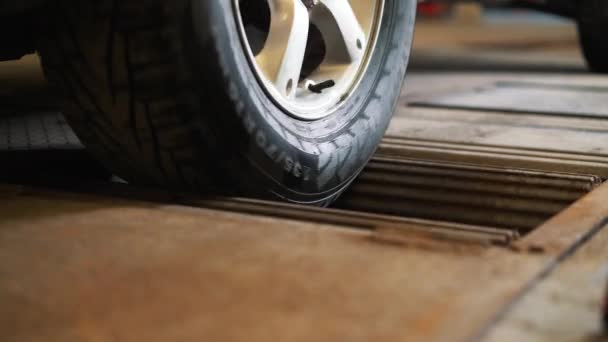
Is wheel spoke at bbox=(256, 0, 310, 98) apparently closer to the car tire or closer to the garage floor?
the garage floor

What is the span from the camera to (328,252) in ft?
3.78

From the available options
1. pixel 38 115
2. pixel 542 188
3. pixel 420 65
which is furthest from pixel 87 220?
pixel 420 65

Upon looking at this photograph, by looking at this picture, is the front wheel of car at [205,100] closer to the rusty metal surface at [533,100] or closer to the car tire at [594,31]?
the rusty metal surface at [533,100]

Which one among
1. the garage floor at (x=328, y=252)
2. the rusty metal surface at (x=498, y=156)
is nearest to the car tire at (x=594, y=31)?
the garage floor at (x=328, y=252)

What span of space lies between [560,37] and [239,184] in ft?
21.4

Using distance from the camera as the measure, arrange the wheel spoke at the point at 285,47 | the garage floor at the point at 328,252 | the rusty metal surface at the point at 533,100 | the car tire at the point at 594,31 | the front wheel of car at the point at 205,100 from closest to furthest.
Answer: the garage floor at the point at 328,252
the front wheel of car at the point at 205,100
the wheel spoke at the point at 285,47
the rusty metal surface at the point at 533,100
the car tire at the point at 594,31

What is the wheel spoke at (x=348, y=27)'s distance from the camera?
179 centimetres

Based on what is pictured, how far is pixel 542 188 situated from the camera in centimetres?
171

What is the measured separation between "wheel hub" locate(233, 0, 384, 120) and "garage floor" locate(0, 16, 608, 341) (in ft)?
→ 0.87

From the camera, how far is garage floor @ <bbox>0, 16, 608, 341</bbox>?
917 millimetres

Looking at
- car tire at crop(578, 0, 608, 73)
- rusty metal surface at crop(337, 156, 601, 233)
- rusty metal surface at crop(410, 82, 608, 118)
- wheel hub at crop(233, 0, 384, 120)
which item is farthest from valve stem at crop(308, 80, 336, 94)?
car tire at crop(578, 0, 608, 73)

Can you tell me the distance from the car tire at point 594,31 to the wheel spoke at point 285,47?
2422 mm

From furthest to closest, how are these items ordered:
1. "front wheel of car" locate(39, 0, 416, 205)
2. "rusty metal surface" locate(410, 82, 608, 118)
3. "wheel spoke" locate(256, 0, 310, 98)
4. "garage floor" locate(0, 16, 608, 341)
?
"rusty metal surface" locate(410, 82, 608, 118) → "wheel spoke" locate(256, 0, 310, 98) → "front wheel of car" locate(39, 0, 416, 205) → "garage floor" locate(0, 16, 608, 341)

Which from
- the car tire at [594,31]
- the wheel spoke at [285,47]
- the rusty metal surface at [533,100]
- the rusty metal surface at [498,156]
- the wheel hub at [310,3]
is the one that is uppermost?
the wheel hub at [310,3]
